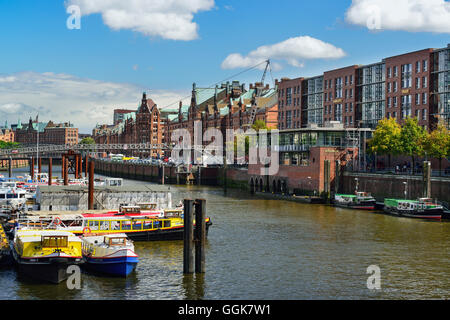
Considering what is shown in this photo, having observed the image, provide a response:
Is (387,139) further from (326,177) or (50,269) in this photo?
(50,269)

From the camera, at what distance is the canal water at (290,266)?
3484 cm

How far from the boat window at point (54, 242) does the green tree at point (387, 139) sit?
61.7m

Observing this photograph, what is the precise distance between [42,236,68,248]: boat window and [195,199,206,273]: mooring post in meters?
8.49

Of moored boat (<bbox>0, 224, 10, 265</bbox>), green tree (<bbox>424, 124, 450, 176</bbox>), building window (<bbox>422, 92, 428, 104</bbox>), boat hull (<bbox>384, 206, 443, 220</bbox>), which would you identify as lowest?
moored boat (<bbox>0, 224, 10, 265</bbox>)

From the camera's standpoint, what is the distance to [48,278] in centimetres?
3619

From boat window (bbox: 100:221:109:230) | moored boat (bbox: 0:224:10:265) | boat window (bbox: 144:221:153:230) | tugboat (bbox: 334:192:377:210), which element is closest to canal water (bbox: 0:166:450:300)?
moored boat (bbox: 0:224:10:265)

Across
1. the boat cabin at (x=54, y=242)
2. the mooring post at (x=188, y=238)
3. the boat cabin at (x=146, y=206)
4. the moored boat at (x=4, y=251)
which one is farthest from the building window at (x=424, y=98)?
the boat cabin at (x=54, y=242)

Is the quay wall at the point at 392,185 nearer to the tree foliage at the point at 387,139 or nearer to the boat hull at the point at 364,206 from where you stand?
the boat hull at the point at 364,206

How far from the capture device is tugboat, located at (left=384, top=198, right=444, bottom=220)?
65.2 metres

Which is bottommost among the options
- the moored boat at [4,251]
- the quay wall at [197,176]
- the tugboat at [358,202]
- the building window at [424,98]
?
the moored boat at [4,251]

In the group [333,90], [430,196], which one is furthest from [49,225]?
[333,90]

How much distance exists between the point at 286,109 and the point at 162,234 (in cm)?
9739

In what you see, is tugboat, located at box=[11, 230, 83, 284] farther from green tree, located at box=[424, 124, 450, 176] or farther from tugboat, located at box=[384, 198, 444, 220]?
green tree, located at box=[424, 124, 450, 176]
